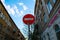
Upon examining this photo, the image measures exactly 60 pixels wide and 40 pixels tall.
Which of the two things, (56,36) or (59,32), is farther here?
(56,36)

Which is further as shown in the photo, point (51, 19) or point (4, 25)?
point (4, 25)

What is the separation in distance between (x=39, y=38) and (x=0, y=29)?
1054cm

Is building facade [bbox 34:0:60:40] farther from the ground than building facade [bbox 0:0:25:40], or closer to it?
farther from the ground

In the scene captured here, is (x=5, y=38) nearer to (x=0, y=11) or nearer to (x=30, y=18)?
(x=0, y=11)

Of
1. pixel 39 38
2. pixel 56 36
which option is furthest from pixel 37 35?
pixel 56 36

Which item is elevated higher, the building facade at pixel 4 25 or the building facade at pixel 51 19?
the building facade at pixel 51 19

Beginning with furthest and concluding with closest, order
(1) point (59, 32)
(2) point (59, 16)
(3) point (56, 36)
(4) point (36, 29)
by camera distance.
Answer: (4) point (36, 29) → (3) point (56, 36) → (1) point (59, 32) → (2) point (59, 16)

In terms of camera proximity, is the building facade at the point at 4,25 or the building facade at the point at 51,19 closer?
the building facade at the point at 51,19

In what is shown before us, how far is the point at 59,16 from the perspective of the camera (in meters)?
10.3

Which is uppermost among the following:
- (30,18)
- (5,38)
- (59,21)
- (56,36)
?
(30,18)

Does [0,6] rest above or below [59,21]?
below

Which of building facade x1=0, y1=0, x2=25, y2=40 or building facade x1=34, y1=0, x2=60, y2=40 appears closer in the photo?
building facade x1=34, y1=0, x2=60, y2=40

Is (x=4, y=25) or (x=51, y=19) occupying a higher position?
(x=51, y=19)

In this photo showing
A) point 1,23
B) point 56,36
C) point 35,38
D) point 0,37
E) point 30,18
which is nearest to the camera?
point 30,18
